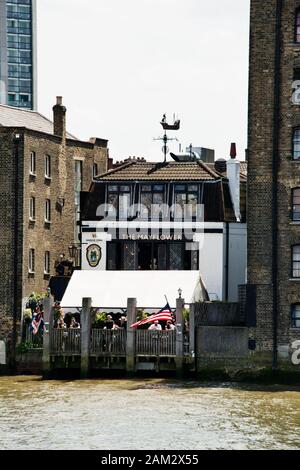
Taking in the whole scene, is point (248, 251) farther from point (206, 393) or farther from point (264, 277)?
point (206, 393)

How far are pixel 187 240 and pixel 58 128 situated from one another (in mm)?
9388

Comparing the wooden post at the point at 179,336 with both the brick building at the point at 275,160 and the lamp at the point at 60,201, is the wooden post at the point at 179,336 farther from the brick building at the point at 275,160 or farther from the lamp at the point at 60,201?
the lamp at the point at 60,201

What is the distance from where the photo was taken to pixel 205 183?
77375mm

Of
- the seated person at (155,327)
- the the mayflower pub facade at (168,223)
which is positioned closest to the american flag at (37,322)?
the seated person at (155,327)

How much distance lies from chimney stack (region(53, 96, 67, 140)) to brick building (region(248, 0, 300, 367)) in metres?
14.5

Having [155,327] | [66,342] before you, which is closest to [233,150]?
[155,327]

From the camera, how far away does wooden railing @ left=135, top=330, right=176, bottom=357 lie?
220 feet

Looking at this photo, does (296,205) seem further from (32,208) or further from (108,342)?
(32,208)

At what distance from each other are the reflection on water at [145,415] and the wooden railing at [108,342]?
1376 mm

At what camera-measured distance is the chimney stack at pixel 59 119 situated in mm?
80625

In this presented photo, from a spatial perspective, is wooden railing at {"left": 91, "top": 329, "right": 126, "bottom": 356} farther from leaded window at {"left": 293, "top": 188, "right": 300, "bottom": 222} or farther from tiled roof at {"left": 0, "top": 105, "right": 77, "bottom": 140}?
tiled roof at {"left": 0, "top": 105, "right": 77, "bottom": 140}
